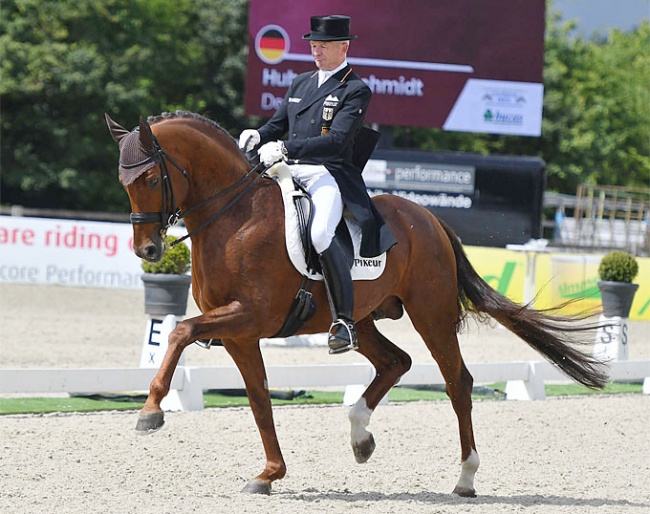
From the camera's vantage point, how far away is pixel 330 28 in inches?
234

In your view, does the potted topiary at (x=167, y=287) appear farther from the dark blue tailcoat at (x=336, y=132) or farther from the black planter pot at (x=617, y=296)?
the black planter pot at (x=617, y=296)

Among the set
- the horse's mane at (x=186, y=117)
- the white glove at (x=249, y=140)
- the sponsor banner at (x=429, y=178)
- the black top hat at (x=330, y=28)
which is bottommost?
the sponsor banner at (x=429, y=178)

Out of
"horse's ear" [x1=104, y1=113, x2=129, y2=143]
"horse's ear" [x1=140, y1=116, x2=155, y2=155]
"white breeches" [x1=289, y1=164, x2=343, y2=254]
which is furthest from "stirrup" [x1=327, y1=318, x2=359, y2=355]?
"horse's ear" [x1=104, y1=113, x2=129, y2=143]

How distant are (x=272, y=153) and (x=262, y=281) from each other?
67 centimetres

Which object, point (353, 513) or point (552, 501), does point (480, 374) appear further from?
point (353, 513)

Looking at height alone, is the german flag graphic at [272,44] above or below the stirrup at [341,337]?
above

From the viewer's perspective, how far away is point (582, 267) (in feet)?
57.2

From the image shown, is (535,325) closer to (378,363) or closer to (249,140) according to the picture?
(378,363)

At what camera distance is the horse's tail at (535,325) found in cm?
670

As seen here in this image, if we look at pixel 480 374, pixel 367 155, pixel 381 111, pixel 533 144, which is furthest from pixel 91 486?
pixel 533 144

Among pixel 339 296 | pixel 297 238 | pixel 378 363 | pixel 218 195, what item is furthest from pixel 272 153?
pixel 378 363

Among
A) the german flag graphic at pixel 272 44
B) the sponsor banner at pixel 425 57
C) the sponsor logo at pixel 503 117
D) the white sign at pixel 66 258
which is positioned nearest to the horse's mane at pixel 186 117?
the white sign at pixel 66 258

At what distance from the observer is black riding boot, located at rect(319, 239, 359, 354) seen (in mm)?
5812

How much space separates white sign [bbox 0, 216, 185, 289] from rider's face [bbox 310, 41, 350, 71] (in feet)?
40.8
